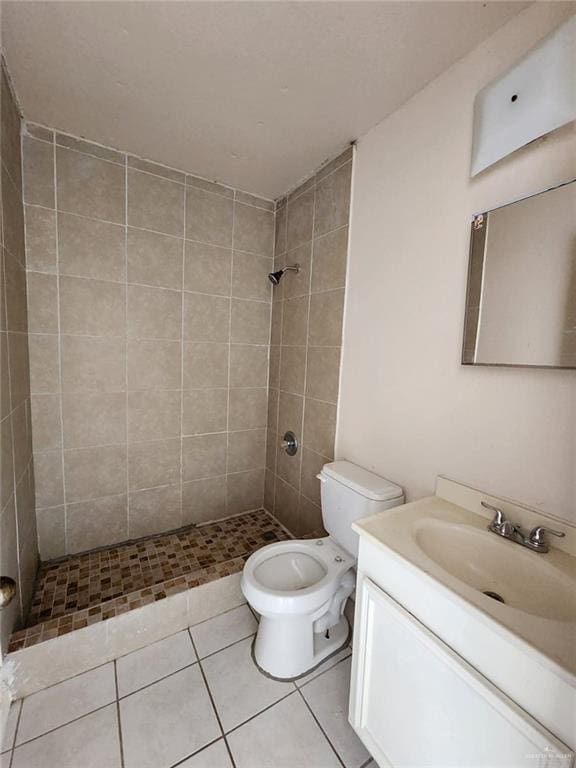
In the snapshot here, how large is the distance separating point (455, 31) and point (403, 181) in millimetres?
410

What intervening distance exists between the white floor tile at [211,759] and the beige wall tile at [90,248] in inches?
78.5

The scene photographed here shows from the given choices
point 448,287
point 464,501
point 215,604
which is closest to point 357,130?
point 448,287

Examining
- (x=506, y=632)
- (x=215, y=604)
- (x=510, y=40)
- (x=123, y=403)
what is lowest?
(x=215, y=604)

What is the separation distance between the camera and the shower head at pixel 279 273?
1934mm

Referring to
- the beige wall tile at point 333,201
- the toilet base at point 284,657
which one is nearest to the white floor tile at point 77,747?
the toilet base at point 284,657

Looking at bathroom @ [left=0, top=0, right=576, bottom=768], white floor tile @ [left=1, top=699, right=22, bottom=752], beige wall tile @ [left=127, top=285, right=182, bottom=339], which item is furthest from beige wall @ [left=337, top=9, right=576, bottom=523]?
white floor tile @ [left=1, top=699, right=22, bottom=752]

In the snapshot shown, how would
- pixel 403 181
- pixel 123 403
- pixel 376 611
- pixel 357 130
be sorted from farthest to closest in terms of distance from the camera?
pixel 123 403 → pixel 357 130 → pixel 403 181 → pixel 376 611

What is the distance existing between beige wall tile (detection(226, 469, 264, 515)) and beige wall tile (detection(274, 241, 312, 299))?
4.22ft

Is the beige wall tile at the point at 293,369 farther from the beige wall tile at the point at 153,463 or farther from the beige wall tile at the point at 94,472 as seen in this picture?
the beige wall tile at the point at 94,472

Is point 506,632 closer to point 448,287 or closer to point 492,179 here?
point 448,287

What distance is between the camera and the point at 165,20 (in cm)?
98

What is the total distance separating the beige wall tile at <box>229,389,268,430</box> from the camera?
85.4 inches

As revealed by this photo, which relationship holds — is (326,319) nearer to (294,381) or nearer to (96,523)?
(294,381)

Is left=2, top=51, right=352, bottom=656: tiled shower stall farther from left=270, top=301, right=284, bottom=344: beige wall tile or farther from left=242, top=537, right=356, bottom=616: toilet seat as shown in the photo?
left=242, top=537, right=356, bottom=616: toilet seat
